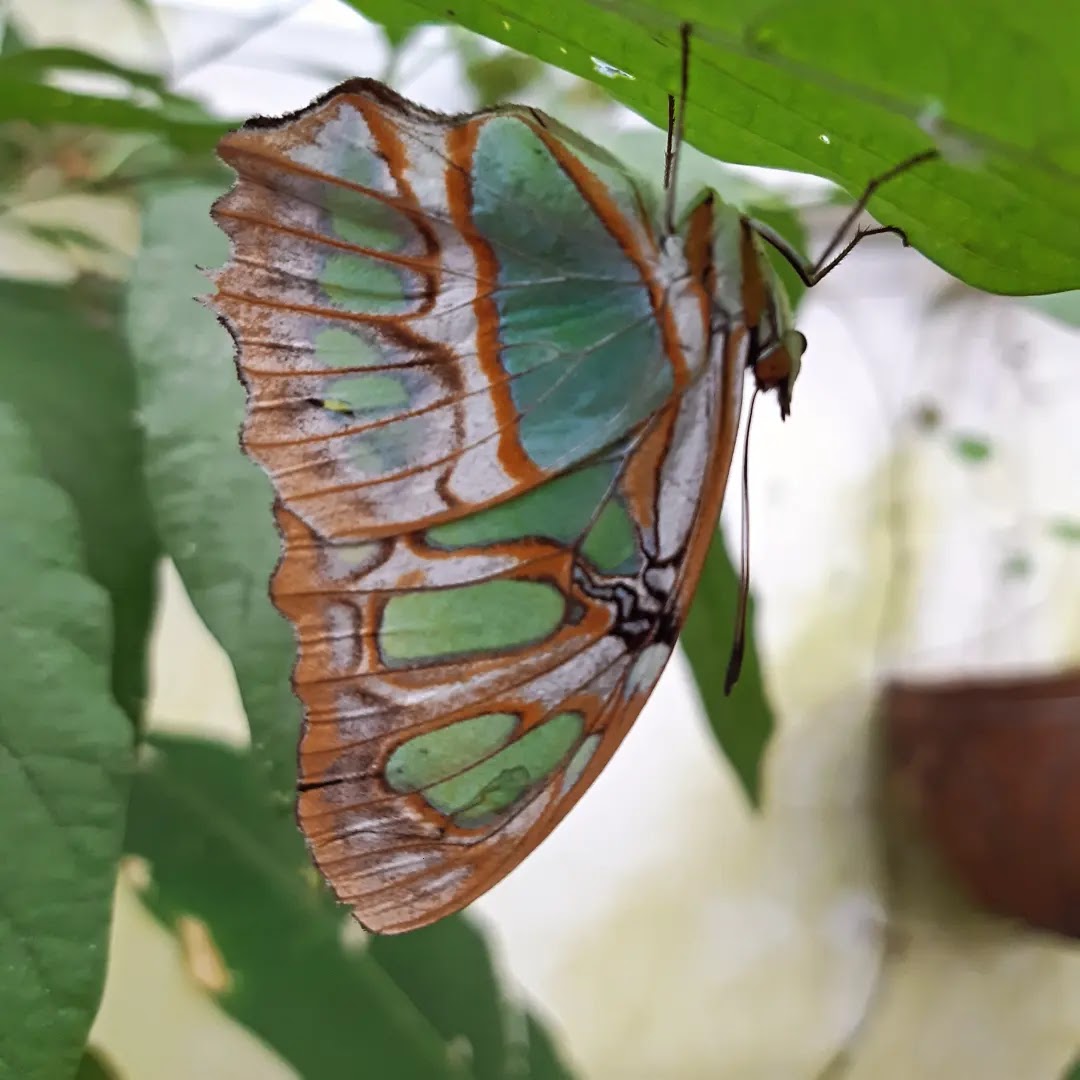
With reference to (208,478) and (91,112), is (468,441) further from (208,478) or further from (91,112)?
(91,112)

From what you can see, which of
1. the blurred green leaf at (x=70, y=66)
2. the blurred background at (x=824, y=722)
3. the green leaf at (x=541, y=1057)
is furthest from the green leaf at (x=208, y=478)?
the blurred background at (x=824, y=722)

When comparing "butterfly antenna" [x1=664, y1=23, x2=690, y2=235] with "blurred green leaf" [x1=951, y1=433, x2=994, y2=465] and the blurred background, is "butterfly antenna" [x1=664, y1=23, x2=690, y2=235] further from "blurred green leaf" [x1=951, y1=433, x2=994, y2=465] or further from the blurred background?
"blurred green leaf" [x1=951, y1=433, x2=994, y2=465]

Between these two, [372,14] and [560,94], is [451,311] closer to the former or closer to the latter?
[372,14]

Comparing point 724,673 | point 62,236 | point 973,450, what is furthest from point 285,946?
point 973,450

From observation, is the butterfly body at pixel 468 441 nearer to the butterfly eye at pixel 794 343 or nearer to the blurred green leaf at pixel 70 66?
the butterfly eye at pixel 794 343

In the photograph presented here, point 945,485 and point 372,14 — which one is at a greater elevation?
point 372,14

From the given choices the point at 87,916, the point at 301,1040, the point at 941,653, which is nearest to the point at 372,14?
the point at 87,916
